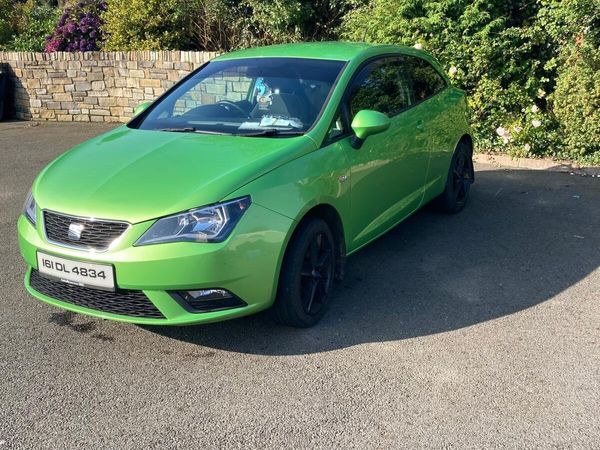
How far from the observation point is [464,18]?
843 cm

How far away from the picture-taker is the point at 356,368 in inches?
134

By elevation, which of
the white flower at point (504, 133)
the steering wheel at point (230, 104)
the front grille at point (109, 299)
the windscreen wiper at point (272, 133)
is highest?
the steering wheel at point (230, 104)

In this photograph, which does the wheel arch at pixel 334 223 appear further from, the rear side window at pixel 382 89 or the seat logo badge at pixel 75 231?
the seat logo badge at pixel 75 231

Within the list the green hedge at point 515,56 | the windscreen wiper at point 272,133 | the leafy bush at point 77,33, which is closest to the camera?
the windscreen wiper at point 272,133

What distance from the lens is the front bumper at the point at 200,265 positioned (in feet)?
10.3

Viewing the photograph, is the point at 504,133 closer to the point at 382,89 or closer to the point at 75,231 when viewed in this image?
the point at 382,89

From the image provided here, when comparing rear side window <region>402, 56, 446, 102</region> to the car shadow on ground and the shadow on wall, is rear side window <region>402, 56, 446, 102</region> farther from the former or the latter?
the shadow on wall

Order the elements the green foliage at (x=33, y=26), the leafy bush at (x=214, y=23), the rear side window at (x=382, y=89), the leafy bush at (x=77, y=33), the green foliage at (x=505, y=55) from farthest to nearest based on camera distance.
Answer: the green foliage at (x=33, y=26), the leafy bush at (x=77, y=33), the leafy bush at (x=214, y=23), the green foliage at (x=505, y=55), the rear side window at (x=382, y=89)

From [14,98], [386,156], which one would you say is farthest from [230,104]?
[14,98]

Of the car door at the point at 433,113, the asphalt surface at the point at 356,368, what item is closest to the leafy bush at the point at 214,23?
the car door at the point at 433,113

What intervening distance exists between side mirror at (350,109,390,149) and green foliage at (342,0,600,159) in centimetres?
463

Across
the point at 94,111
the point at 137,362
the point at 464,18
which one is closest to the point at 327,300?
the point at 137,362

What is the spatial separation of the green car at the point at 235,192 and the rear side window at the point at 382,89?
14 mm

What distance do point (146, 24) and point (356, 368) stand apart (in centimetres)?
1018
